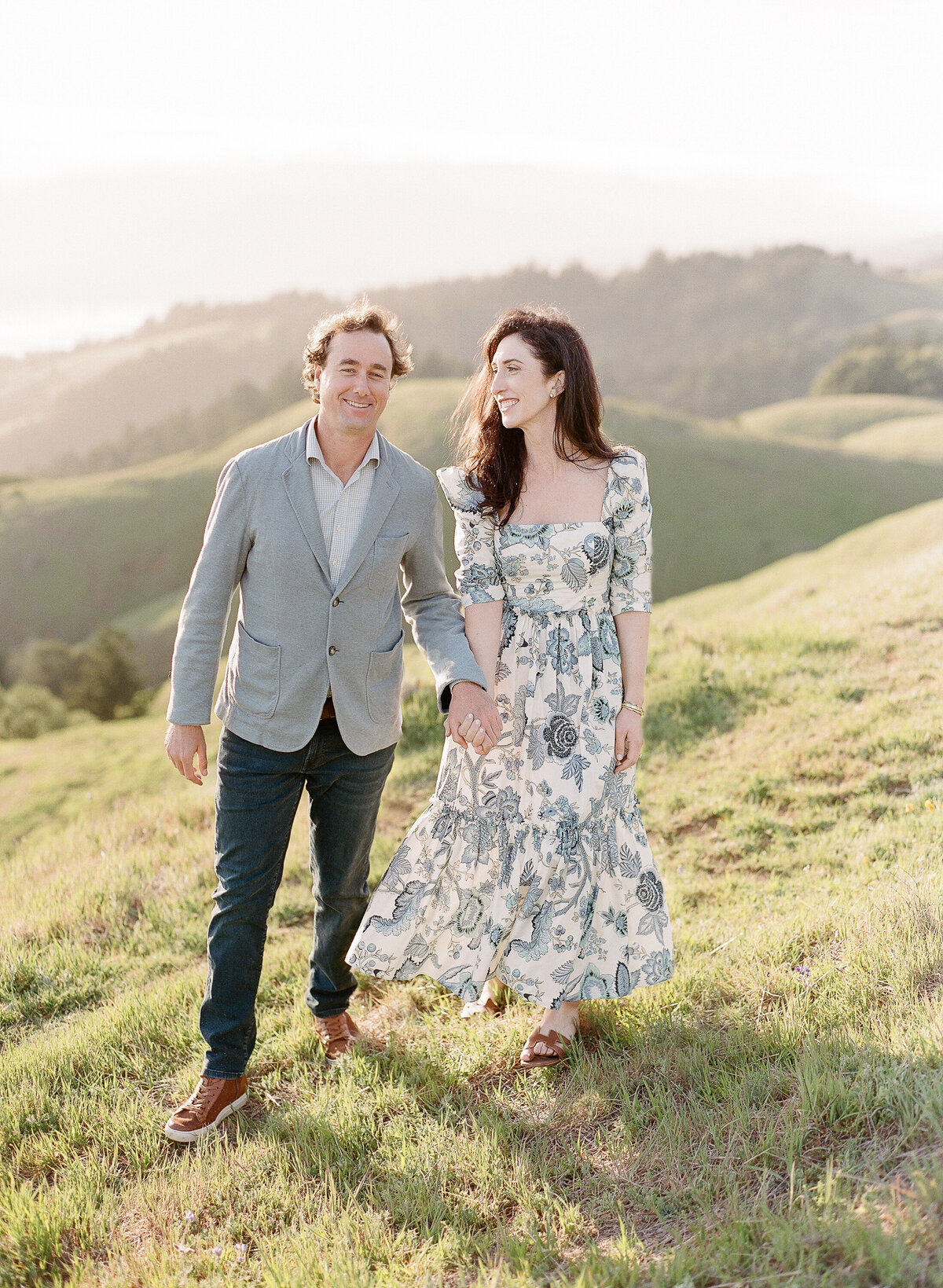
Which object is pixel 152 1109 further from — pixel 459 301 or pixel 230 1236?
pixel 459 301

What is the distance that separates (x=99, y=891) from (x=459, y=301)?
160 m

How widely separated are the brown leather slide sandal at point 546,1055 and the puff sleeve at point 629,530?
1.60 meters

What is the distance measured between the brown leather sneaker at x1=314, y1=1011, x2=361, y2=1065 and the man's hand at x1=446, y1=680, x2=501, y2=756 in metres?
1.34

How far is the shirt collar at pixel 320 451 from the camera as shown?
11.2ft

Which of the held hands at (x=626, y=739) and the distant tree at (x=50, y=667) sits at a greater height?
the held hands at (x=626, y=739)

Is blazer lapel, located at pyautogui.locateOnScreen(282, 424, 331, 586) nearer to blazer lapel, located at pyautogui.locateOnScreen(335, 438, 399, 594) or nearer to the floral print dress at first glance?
blazer lapel, located at pyautogui.locateOnScreen(335, 438, 399, 594)

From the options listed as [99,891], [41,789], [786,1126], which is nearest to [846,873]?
[786,1126]

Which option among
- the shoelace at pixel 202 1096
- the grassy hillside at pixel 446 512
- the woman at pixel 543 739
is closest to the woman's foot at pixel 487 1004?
the woman at pixel 543 739

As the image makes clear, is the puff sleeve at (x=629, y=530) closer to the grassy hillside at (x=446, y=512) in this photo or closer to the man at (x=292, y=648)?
the man at (x=292, y=648)

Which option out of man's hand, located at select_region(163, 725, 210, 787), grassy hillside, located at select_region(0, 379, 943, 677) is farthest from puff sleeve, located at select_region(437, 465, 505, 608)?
grassy hillside, located at select_region(0, 379, 943, 677)

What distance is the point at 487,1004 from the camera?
397cm

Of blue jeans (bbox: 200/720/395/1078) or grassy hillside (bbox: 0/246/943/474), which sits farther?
grassy hillside (bbox: 0/246/943/474)

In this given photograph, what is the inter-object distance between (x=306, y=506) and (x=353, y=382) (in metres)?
0.46

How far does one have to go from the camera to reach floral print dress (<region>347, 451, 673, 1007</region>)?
350 cm
